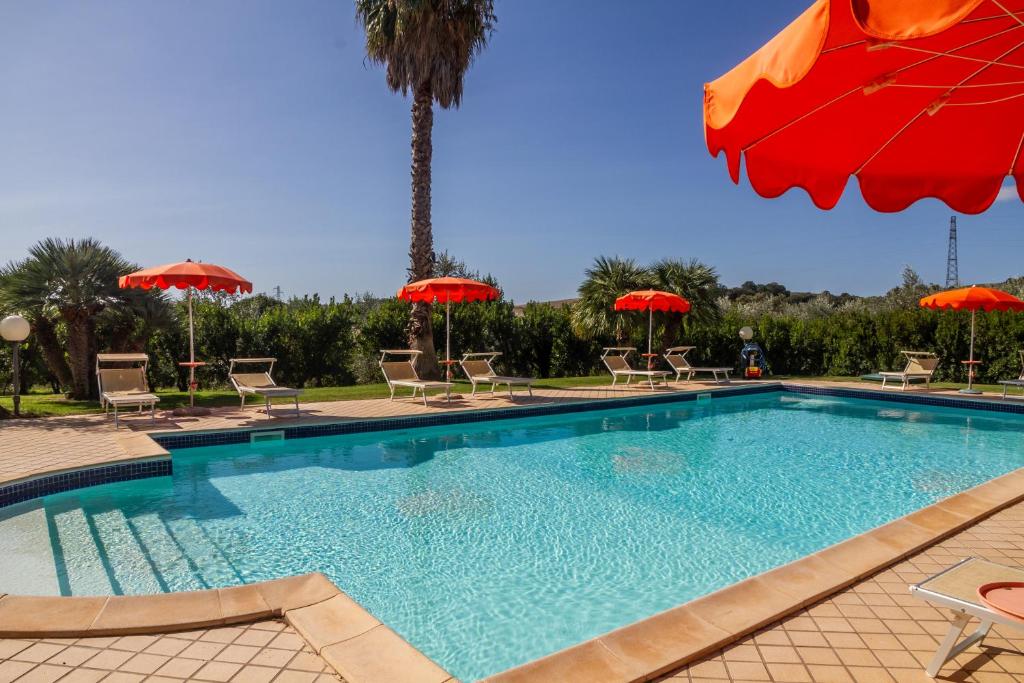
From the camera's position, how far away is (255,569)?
438 centimetres

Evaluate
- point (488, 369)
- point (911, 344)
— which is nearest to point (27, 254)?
point (488, 369)

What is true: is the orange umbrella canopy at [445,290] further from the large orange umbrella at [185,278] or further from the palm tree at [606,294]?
the palm tree at [606,294]

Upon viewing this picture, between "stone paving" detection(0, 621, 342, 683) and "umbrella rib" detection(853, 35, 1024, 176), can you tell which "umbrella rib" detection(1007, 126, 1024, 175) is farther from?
"stone paving" detection(0, 621, 342, 683)

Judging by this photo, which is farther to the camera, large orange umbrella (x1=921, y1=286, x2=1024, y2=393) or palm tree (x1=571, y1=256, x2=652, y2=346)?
palm tree (x1=571, y1=256, x2=652, y2=346)

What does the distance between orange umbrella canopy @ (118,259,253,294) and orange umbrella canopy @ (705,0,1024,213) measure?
8389 millimetres

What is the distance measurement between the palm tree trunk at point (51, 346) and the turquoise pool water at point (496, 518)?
5.52 meters

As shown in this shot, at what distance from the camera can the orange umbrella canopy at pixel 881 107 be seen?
1.74 metres

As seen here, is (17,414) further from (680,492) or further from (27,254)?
(680,492)

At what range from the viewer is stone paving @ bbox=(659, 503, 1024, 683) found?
2439mm

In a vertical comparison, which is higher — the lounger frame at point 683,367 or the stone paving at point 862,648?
the lounger frame at point 683,367

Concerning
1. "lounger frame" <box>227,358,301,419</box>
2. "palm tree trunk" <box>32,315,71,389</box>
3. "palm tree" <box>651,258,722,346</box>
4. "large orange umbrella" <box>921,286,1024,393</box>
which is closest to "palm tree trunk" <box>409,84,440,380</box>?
"lounger frame" <box>227,358,301,419</box>

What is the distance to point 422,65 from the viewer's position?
13266mm

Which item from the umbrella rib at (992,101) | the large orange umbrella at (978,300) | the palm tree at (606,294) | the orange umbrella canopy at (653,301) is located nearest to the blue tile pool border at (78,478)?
the umbrella rib at (992,101)

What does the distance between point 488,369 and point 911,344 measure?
12.0 metres
